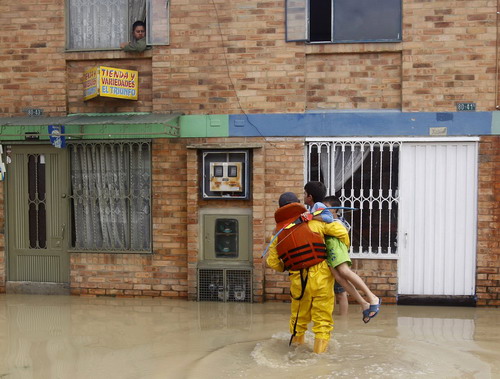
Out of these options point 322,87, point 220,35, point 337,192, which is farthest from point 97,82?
point 337,192

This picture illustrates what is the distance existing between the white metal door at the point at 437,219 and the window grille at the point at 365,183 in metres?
0.14

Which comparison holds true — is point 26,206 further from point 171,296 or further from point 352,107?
point 352,107

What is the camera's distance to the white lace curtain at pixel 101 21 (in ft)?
26.3

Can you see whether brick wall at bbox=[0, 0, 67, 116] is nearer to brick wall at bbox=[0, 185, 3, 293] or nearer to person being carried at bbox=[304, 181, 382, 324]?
brick wall at bbox=[0, 185, 3, 293]

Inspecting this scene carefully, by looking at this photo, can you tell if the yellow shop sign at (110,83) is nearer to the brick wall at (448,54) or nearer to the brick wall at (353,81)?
the brick wall at (353,81)

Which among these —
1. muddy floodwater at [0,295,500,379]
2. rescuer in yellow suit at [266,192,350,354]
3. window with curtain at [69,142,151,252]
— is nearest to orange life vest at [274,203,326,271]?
rescuer in yellow suit at [266,192,350,354]

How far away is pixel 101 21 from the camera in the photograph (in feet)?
26.6

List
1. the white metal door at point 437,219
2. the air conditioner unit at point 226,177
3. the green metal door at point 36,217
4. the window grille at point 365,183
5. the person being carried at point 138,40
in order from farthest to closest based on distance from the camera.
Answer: the green metal door at point 36,217 < the person being carried at point 138,40 < the air conditioner unit at point 226,177 < the window grille at point 365,183 < the white metal door at point 437,219

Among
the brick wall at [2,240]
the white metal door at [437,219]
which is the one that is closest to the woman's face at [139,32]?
the brick wall at [2,240]

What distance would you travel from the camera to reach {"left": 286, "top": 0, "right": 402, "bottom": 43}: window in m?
7.55

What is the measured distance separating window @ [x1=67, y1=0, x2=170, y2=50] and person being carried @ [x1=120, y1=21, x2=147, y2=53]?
96mm

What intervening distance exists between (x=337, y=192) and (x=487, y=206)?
1951 mm

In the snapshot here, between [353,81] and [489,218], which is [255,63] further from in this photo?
[489,218]

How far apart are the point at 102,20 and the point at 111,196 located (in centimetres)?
254
